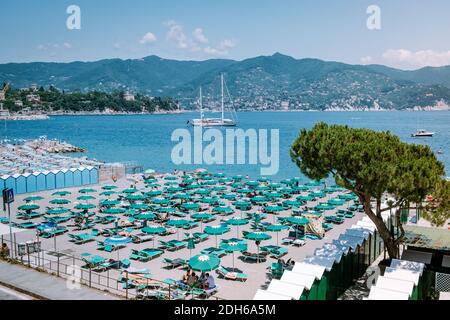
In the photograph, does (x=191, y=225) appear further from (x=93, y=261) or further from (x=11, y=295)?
(x=11, y=295)

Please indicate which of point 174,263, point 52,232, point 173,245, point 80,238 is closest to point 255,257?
point 174,263

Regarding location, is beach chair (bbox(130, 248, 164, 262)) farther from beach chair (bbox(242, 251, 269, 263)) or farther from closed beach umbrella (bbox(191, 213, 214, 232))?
closed beach umbrella (bbox(191, 213, 214, 232))

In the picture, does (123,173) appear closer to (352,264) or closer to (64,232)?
(64,232)

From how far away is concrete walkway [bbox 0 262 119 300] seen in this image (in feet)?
39.8

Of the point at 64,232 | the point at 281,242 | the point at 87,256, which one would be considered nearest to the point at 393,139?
the point at 281,242

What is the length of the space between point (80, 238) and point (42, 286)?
8.57 meters

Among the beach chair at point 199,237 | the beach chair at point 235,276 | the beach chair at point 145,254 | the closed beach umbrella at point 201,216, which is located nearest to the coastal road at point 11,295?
the beach chair at point 145,254

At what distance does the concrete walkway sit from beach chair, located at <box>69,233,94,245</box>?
649cm

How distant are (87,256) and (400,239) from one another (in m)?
12.4

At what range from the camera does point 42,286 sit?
42.1 ft

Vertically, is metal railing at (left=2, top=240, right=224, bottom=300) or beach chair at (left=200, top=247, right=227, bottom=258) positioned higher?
metal railing at (left=2, top=240, right=224, bottom=300)

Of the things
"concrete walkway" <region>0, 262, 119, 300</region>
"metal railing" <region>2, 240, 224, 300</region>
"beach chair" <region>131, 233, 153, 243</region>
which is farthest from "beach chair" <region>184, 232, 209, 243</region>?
"concrete walkway" <region>0, 262, 119, 300</region>

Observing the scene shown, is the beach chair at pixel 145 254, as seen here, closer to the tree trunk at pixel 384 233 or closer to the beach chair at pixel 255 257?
the beach chair at pixel 255 257

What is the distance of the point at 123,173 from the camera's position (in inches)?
1698
